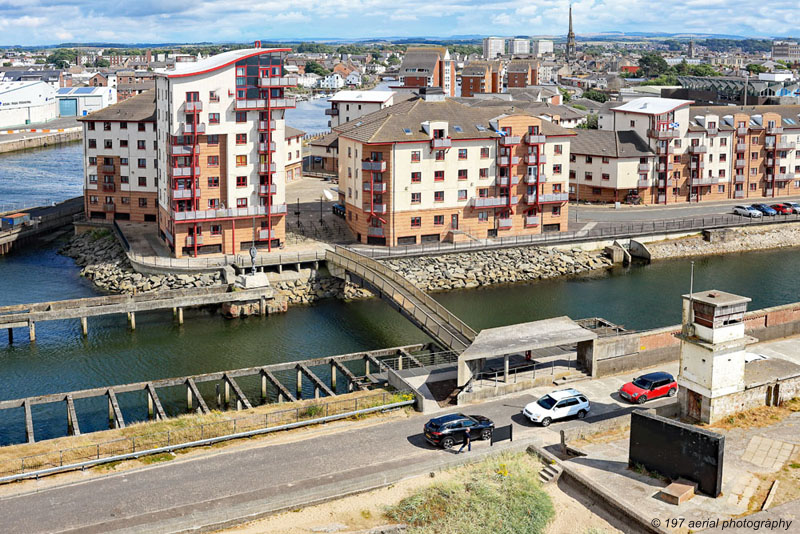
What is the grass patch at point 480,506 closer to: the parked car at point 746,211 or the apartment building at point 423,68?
the parked car at point 746,211

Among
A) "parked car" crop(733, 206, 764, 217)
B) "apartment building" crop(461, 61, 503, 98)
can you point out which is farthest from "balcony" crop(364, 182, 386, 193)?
"apartment building" crop(461, 61, 503, 98)

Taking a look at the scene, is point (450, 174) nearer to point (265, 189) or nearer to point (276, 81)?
point (265, 189)

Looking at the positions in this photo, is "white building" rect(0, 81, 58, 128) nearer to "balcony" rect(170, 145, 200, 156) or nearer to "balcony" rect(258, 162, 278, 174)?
"balcony" rect(170, 145, 200, 156)

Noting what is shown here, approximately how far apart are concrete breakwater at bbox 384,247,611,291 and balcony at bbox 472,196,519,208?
4247mm

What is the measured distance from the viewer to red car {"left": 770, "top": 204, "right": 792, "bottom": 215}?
99688 millimetres

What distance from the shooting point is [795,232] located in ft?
320

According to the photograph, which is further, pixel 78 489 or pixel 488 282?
pixel 488 282

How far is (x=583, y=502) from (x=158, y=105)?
2269 inches

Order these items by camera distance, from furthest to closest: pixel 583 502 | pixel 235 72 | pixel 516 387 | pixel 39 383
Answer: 1. pixel 235 72
2. pixel 39 383
3. pixel 516 387
4. pixel 583 502

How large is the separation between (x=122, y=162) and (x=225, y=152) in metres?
17.7

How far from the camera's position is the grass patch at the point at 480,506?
33969mm

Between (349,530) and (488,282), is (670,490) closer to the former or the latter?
(349,530)

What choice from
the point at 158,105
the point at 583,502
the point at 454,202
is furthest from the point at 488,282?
the point at 583,502

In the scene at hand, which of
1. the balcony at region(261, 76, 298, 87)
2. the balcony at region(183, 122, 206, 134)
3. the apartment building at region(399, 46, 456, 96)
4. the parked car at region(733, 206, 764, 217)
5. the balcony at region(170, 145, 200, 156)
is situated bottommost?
the parked car at region(733, 206, 764, 217)
